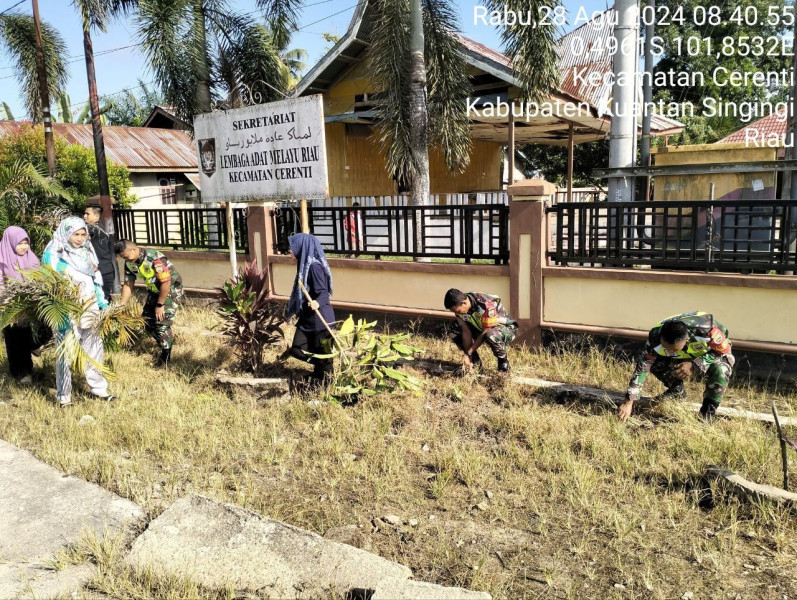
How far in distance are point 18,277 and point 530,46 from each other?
6823mm

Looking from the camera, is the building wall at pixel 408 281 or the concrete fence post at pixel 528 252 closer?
the concrete fence post at pixel 528 252

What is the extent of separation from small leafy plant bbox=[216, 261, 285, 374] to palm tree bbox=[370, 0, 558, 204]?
14.0 feet

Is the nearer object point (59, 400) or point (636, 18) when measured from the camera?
point (59, 400)

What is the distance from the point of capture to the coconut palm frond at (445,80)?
1066 centimetres

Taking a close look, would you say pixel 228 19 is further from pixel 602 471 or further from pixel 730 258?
pixel 602 471

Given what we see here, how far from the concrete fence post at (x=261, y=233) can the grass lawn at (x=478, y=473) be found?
10.4 feet

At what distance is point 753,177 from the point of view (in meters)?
7.02

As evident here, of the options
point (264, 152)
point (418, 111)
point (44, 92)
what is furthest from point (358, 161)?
point (264, 152)

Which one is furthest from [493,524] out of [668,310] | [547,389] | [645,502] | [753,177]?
[753,177]

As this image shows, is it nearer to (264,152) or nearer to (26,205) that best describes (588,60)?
(264,152)

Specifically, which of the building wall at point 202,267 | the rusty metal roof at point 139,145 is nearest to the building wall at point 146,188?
the rusty metal roof at point 139,145

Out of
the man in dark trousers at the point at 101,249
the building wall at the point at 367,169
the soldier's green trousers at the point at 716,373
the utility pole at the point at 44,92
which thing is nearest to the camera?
the soldier's green trousers at the point at 716,373

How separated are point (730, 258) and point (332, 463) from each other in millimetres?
4227

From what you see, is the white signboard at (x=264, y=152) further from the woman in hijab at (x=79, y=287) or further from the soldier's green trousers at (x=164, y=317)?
the woman in hijab at (x=79, y=287)
